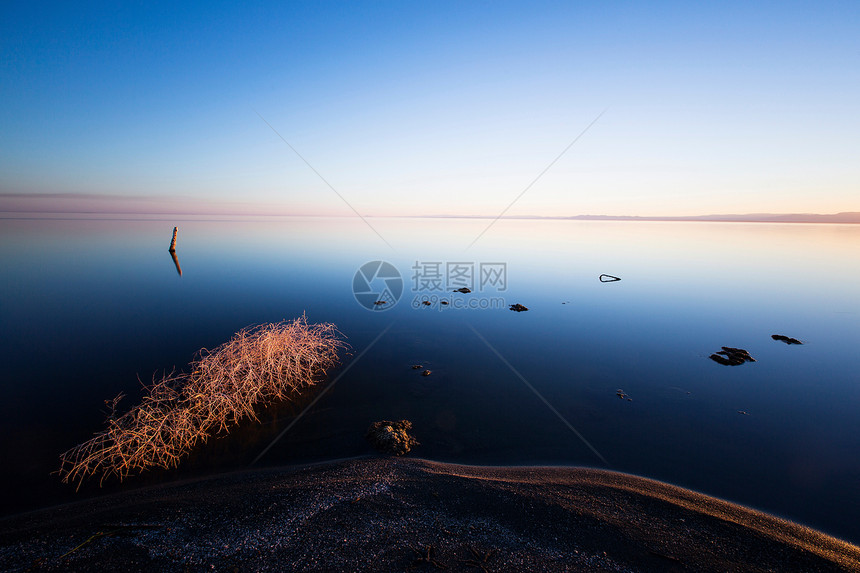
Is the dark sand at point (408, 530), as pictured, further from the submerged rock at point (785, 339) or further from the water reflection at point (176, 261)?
the water reflection at point (176, 261)

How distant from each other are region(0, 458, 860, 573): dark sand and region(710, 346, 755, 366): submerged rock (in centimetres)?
999

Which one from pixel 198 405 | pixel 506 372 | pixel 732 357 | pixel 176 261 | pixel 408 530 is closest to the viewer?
pixel 408 530

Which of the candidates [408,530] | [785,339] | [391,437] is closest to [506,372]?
[391,437]

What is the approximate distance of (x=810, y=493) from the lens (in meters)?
7.77

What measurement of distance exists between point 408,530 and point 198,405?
22.8 feet

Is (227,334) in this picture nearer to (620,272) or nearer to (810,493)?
(810,493)

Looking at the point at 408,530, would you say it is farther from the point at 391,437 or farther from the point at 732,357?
the point at 732,357

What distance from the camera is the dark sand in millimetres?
5086

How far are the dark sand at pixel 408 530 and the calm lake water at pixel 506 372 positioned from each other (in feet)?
4.12

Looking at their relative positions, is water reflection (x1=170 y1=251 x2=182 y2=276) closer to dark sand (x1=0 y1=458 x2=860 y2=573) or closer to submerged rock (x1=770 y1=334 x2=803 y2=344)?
dark sand (x1=0 y1=458 x2=860 y2=573)

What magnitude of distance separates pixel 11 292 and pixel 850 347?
5166cm

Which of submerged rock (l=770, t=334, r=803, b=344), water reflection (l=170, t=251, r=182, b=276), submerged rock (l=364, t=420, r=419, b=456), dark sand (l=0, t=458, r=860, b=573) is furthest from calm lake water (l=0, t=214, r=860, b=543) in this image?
dark sand (l=0, t=458, r=860, b=573)

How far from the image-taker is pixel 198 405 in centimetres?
898

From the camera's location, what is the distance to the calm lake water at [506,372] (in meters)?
8.51
